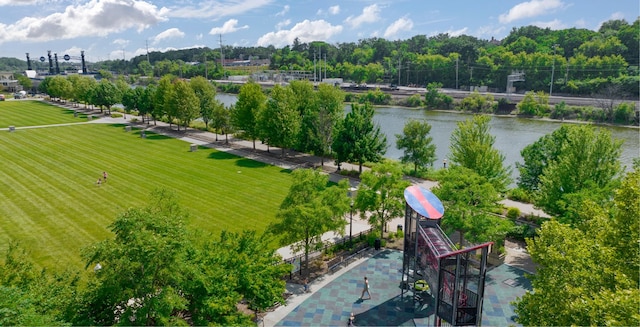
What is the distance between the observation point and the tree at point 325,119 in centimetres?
5081

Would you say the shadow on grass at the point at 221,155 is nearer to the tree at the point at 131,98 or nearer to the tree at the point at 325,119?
the tree at the point at 325,119

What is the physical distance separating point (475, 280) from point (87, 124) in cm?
8133

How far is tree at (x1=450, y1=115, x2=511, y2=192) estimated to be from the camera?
105 feet

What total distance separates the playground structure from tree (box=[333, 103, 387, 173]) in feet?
64.9

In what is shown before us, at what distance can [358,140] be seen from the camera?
45.2m

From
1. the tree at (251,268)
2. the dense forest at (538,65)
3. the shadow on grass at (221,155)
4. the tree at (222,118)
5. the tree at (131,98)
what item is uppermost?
the dense forest at (538,65)

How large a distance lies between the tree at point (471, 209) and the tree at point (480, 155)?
13.2ft

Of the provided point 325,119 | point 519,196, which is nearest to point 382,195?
point 519,196

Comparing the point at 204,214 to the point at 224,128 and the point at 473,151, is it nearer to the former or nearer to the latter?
the point at 473,151

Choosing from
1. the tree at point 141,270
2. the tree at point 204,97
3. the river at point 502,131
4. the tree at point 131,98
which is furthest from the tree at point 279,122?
the tree at point 131,98

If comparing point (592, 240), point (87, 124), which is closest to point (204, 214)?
point (592, 240)

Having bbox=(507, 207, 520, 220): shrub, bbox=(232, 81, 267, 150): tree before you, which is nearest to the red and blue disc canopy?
bbox=(507, 207, 520, 220): shrub

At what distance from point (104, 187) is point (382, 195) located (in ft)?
97.1

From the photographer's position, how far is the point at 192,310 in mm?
16859
